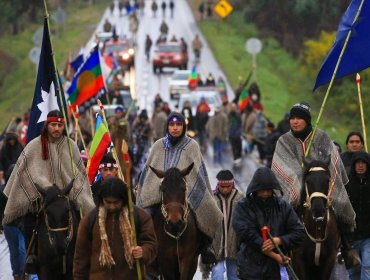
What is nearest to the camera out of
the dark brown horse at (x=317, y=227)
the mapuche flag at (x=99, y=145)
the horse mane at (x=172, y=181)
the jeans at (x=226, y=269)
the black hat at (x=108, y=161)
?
the dark brown horse at (x=317, y=227)

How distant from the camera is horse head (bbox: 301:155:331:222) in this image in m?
13.7

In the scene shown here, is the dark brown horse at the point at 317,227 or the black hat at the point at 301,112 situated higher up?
the black hat at the point at 301,112

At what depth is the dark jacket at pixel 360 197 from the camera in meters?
16.2

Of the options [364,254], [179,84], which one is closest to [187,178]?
[364,254]

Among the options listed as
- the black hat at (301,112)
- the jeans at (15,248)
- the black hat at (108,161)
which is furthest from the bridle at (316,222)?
the jeans at (15,248)

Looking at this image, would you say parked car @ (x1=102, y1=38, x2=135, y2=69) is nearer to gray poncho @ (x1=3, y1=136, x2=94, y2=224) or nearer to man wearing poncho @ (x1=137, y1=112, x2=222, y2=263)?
man wearing poncho @ (x1=137, y1=112, x2=222, y2=263)

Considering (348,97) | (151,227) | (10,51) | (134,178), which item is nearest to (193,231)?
(151,227)

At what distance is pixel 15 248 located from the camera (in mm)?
18188

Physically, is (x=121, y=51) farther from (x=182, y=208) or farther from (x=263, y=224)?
(x=263, y=224)

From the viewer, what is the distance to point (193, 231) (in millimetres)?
15234

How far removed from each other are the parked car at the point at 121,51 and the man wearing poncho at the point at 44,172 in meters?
49.6

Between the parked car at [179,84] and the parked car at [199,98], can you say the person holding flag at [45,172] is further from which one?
the parked car at [179,84]

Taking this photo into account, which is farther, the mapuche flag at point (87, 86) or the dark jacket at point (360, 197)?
the mapuche flag at point (87, 86)

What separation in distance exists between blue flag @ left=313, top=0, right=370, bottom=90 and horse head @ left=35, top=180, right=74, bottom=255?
13.0 feet
